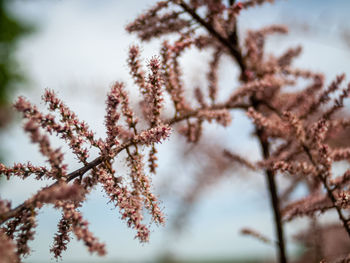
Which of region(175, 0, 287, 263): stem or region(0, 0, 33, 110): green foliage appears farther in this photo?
region(0, 0, 33, 110): green foliage

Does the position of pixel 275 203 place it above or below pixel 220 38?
below

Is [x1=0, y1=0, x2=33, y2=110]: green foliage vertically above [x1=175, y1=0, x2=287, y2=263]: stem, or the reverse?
[x1=0, y1=0, x2=33, y2=110]: green foliage

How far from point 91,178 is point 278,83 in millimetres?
864

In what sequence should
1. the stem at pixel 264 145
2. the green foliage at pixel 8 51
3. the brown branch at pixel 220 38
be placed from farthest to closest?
the green foliage at pixel 8 51 → the stem at pixel 264 145 → the brown branch at pixel 220 38

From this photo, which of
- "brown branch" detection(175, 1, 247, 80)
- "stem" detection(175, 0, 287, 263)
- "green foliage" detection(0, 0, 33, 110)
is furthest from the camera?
"green foliage" detection(0, 0, 33, 110)

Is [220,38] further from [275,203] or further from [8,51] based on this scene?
[8,51]

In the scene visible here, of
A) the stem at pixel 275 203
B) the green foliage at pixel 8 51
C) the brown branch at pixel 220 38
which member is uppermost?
the green foliage at pixel 8 51

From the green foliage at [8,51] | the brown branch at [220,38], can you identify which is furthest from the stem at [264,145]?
the green foliage at [8,51]

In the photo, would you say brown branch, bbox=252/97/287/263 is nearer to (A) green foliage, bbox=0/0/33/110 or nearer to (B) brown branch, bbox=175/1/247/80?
(B) brown branch, bbox=175/1/247/80

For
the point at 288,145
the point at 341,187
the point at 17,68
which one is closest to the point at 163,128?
the point at 341,187

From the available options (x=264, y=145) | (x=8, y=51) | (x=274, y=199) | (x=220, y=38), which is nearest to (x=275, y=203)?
(x=274, y=199)

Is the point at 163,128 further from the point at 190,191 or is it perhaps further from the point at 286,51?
the point at 190,191

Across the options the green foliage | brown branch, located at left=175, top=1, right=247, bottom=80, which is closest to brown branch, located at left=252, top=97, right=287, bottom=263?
brown branch, located at left=175, top=1, right=247, bottom=80

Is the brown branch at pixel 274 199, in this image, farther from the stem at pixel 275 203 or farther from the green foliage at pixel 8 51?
the green foliage at pixel 8 51
